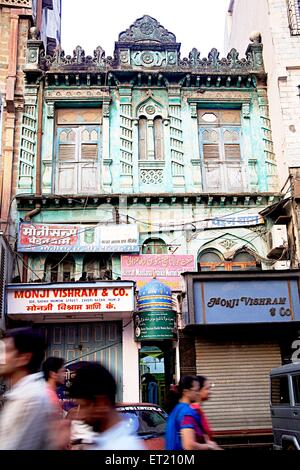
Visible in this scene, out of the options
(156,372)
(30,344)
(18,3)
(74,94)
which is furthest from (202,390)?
(156,372)

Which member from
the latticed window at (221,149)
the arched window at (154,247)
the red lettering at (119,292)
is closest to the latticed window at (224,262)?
the arched window at (154,247)

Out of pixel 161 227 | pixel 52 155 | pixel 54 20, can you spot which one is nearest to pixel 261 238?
pixel 161 227

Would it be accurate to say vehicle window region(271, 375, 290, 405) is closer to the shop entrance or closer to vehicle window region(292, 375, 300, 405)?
vehicle window region(292, 375, 300, 405)

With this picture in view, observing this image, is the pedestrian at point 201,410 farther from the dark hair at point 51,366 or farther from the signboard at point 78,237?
the signboard at point 78,237

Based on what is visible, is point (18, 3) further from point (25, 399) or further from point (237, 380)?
point (25, 399)

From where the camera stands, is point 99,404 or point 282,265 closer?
point 99,404

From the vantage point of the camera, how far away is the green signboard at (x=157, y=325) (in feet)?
44.2

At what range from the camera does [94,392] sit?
9.66ft

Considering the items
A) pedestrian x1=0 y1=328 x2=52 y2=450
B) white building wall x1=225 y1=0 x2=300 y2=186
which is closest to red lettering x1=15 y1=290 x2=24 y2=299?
white building wall x1=225 y1=0 x2=300 y2=186

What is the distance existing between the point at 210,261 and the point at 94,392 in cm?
1278

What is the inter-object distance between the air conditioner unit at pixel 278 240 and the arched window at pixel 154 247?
129 inches

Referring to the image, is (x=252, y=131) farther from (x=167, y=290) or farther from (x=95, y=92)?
(x=167, y=290)

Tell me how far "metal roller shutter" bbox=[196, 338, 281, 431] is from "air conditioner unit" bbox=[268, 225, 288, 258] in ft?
9.05
